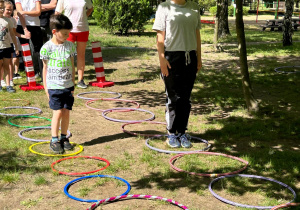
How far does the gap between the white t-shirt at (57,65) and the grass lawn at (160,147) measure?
1.06m

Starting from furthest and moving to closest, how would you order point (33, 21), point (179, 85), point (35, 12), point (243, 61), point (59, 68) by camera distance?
point (33, 21) < point (35, 12) < point (243, 61) < point (179, 85) < point (59, 68)

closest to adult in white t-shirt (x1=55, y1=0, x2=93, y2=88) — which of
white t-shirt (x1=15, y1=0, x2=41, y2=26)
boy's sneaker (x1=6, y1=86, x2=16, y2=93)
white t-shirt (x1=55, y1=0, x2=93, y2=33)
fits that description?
white t-shirt (x1=55, y1=0, x2=93, y2=33)

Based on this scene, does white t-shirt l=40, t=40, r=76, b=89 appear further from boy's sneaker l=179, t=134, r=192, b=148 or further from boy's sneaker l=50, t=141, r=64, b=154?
boy's sneaker l=179, t=134, r=192, b=148

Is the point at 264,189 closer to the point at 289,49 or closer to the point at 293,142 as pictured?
the point at 293,142

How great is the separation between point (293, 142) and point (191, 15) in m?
2.73

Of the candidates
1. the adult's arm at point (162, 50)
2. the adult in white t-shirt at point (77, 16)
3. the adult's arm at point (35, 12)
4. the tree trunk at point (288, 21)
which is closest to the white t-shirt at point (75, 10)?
the adult in white t-shirt at point (77, 16)

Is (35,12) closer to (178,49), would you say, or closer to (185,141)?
(178,49)

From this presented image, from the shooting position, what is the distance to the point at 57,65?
621 centimetres

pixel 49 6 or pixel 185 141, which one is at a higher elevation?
pixel 49 6

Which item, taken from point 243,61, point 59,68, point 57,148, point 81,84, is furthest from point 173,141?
point 81,84

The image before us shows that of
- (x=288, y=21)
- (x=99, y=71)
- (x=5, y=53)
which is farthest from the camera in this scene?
(x=288, y=21)

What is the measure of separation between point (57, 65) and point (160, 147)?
6.59 ft

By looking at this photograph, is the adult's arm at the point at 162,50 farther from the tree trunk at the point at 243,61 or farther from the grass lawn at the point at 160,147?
the tree trunk at the point at 243,61

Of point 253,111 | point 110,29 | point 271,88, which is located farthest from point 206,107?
point 110,29
